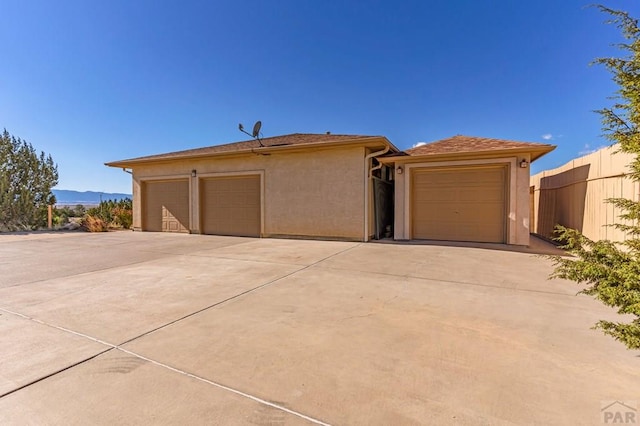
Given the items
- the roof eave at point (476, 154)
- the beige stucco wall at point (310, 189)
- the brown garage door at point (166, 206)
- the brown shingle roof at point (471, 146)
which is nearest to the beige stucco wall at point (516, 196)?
the roof eave at point (476, 154)

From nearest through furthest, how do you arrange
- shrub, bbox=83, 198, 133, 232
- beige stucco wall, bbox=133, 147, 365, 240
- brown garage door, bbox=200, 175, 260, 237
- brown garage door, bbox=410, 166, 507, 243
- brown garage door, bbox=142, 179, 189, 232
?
brown garage door, bbox=410, 166, 507, 243
beige stucco wall, bbox=133, 147, 365, 240
brown garage door, bbox=200, 175, 260, 237
brown garage door, bbox=142, 179, 189, 232
shrub, bbox=83, 198, 133, 232

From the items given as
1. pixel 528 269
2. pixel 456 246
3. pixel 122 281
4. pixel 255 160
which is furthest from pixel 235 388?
pixel 255 160

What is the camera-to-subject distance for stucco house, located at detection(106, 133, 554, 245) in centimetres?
903

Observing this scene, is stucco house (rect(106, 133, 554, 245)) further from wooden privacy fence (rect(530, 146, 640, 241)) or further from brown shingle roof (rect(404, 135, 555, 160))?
wooden privacy fence (rect(530, 146, 640, 241))

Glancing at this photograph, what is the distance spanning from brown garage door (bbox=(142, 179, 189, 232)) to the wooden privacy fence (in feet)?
45.5

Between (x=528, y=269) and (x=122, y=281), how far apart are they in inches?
307

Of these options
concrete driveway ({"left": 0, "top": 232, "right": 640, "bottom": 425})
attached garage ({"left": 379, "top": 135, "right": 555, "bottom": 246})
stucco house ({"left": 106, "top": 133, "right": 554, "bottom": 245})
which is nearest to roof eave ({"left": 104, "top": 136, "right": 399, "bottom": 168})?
stucco house ({"left": 106, "top": 133, "right": 554, "bottom": 245})

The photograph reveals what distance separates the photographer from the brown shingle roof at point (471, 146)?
829cm

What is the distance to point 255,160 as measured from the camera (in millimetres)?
11484

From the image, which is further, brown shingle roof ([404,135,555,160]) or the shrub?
the shrub

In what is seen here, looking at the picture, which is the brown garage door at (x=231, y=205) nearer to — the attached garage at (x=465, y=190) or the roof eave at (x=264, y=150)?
the roof eave at (x=264, y=150)

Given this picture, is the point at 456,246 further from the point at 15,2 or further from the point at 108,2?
the point at 15,2

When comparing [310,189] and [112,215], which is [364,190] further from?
[112,215]

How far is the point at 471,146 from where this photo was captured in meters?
9.48
